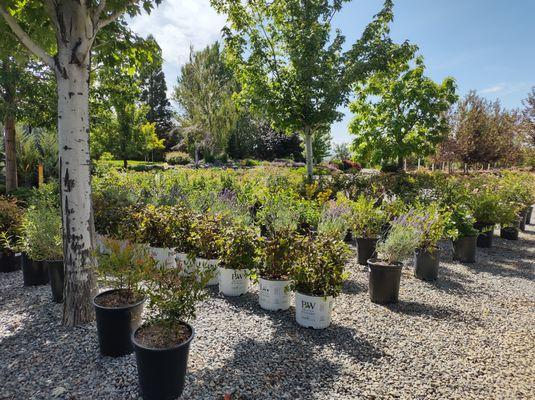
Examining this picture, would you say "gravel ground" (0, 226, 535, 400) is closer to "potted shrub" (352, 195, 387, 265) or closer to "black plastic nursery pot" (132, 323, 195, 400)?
"black plastic nursery pot" (132, 323, 195, 400)

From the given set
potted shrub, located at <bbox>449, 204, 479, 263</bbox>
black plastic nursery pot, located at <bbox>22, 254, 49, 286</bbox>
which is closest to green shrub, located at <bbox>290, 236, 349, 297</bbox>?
black plastic nursery pot, located at <bbox>22, 254, 49, 286</bbox>

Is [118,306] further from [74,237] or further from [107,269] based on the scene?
[74,237]

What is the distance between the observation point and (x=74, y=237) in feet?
9.52

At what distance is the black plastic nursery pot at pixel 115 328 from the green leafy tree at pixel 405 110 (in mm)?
11117

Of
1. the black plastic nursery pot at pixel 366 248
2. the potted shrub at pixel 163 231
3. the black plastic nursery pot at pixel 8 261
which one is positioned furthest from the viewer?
the black plastic nursery pot at pixel 366 248

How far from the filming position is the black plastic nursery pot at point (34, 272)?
403cm

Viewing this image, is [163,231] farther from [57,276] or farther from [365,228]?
[365,228]

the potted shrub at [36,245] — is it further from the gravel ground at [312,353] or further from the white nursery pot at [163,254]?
the white nursery pot at [163,254]

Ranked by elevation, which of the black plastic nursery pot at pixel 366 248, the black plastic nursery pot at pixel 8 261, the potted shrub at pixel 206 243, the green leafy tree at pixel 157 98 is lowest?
the black plastic nursery pot at pixel 8 261

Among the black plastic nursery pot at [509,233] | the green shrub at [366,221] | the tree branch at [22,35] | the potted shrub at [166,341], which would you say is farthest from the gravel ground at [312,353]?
the black plastic nursery pot at [509,233]

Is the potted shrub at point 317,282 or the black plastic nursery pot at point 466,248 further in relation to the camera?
the black plastic nursery pot at point 466,248

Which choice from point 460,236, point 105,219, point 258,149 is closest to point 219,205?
point 105,219

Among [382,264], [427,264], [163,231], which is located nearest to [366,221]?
[427,264]

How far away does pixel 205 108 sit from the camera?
27344 mm
